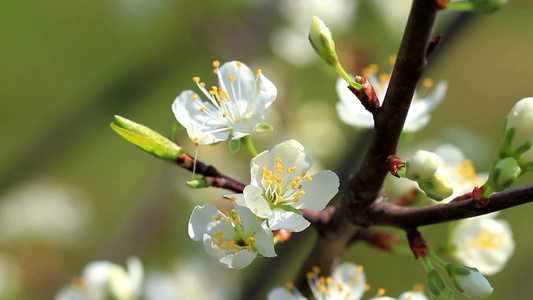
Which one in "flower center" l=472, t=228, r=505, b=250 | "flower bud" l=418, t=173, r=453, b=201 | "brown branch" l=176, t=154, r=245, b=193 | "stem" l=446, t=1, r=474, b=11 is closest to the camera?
"stem" l=446, t=1, r=474, b=11

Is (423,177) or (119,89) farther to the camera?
(119,89)

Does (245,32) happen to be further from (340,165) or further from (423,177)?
(423,177)

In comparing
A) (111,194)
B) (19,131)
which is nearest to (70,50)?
(19,131)

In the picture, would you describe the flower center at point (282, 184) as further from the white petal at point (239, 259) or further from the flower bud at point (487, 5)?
the flower bud at point (487, 5)

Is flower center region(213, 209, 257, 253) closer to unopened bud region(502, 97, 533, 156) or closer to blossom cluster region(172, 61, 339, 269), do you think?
blossom cluster region(172, 61, 339, 269)

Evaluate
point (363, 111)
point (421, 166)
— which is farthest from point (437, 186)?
point (363, 111)

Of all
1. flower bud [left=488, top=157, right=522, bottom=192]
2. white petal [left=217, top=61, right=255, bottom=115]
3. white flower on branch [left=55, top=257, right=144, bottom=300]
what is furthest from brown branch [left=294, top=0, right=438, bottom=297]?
white flower on branch [left=55, top=257, right=144, bottom=300]
